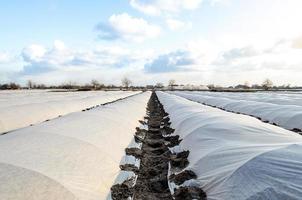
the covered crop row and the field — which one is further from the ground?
the field

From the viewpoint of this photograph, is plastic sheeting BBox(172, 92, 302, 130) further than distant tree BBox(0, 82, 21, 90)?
Result: No

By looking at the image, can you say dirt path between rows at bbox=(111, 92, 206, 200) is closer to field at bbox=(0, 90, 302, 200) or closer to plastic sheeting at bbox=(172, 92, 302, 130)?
field at bbox=(0, 90, 302, 200)

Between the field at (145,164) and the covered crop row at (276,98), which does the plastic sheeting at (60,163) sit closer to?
the field at (145,164)

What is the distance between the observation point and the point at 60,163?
5121mm

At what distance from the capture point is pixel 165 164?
8.35 meters

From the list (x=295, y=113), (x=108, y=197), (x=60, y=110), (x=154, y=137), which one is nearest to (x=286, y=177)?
(x=108, y=197)

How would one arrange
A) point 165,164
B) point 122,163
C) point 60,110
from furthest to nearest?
1. point 60,110
2. point 165,164
3. point 122,163

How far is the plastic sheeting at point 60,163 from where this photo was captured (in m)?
4.10

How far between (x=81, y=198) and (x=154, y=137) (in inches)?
315

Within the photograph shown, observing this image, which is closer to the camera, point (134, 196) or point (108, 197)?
point (108, 197)

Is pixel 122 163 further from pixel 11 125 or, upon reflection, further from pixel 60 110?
pixel 60 110

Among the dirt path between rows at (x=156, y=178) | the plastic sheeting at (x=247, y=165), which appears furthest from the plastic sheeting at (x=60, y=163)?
the plastic sheeting at (x=247, y=165)

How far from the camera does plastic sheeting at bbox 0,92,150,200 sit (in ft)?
13.5

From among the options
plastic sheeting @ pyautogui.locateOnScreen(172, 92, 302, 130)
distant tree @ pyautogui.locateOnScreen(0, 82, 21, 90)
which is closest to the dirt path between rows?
plastic sheeting @ pyautogui.locateOnScreen(172, 92, 302, 130)
